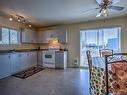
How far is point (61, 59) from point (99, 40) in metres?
2.16

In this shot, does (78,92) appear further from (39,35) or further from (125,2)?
(39,35)

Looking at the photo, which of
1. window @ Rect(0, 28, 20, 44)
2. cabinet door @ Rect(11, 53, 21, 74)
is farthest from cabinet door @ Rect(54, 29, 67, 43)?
cabinet door @ Rect(11, 53, 21, 74)

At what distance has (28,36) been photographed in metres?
6.66

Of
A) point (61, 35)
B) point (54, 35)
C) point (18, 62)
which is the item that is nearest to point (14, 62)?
point (18, 62)

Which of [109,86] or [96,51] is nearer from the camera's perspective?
[109,86]

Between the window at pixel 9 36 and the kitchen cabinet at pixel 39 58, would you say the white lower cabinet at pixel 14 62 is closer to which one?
the kitchen cabinet at pixel 39 58

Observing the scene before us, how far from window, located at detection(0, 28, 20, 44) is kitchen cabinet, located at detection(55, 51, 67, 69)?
2248 mm

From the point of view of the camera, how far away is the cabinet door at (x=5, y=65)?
4.40m

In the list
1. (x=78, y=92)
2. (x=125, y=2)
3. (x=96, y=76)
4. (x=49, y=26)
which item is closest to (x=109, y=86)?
(x=96, y=76)

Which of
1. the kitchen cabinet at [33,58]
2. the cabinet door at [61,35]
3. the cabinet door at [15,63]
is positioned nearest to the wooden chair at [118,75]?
the cabinet door at [15,63]

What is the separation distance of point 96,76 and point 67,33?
15.3 ft

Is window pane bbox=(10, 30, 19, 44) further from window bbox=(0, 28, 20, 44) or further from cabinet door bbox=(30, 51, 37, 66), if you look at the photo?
cabinet door bbox=(30, 51, 37, 66)

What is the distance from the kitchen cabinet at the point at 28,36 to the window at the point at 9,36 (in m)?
0.32

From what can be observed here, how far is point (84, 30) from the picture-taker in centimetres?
630
